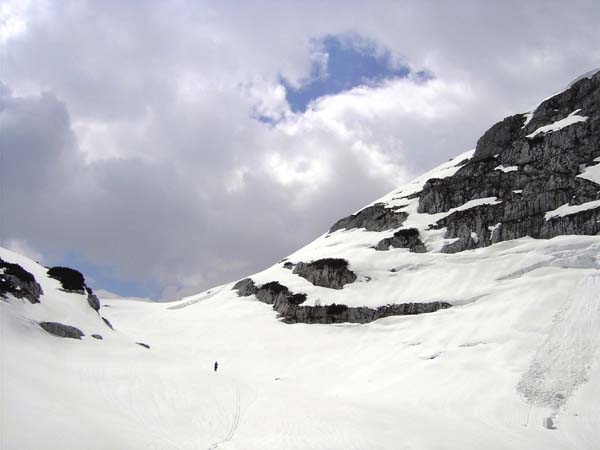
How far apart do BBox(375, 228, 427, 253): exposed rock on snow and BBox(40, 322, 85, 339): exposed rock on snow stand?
Answer: 58.7 metres

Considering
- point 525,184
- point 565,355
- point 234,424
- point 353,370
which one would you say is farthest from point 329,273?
point 234,424

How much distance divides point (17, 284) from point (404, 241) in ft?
210

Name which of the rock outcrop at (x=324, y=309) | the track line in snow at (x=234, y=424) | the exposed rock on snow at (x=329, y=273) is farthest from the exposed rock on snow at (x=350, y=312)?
the track line in snow at (x=234, y=424)

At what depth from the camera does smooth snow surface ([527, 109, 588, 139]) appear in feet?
300

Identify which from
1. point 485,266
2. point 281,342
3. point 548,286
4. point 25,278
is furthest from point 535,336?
point 25,278

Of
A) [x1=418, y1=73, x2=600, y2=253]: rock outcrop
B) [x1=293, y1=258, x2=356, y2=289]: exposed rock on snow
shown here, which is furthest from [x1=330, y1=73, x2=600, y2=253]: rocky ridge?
[x1=293, y1=258, x2=356, y2=289]: exposed rock on snow

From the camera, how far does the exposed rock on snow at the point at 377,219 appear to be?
9438 centimetres

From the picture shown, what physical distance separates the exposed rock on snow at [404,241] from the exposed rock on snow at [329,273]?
10.3 m

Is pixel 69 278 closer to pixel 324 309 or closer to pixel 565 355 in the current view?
pixel 324 309

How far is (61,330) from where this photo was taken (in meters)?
37.1

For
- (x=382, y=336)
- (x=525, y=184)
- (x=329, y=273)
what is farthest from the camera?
(x=525, y=184)

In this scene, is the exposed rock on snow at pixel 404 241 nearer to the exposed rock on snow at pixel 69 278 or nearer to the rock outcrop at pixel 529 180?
the rock outcrop at pixel 529 180

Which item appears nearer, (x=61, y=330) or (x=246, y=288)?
(x=61, y=330)

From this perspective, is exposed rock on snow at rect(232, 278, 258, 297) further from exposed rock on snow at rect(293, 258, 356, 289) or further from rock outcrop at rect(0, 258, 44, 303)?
rock outcrop at rect(0, 258, 44, 303)
